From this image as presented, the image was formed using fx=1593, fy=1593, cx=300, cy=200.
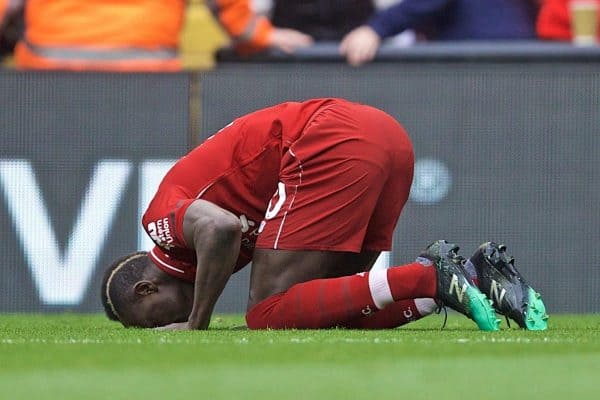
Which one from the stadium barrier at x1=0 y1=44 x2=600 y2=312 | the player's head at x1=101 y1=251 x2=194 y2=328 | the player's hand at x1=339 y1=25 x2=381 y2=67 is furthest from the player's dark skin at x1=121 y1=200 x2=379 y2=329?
the player's hand at x1=339 y1=25 x2=381 y2=67

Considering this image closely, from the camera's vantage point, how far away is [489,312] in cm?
705

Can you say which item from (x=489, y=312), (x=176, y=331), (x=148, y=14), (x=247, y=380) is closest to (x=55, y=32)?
(x=148, y=14)

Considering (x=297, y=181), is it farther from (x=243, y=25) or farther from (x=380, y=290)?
(x=243, y=25)

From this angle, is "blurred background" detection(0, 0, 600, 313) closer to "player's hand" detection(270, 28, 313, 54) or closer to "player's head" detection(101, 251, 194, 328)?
"player's hand" detection(270, 28, 313, 54)

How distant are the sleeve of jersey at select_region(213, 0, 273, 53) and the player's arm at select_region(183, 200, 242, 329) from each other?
3284mm

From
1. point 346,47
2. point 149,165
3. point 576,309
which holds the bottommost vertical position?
point 576,309

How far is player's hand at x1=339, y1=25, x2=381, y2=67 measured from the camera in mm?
10289

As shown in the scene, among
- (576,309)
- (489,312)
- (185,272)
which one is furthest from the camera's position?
(576,309)

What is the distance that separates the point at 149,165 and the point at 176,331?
320 centimetres

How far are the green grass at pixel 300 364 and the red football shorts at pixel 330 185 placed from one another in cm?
48

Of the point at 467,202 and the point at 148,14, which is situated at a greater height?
the point at 148,14

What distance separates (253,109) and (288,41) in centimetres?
52

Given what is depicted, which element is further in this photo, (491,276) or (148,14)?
(148,14)

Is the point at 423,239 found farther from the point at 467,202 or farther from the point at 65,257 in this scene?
the point at 65,257
